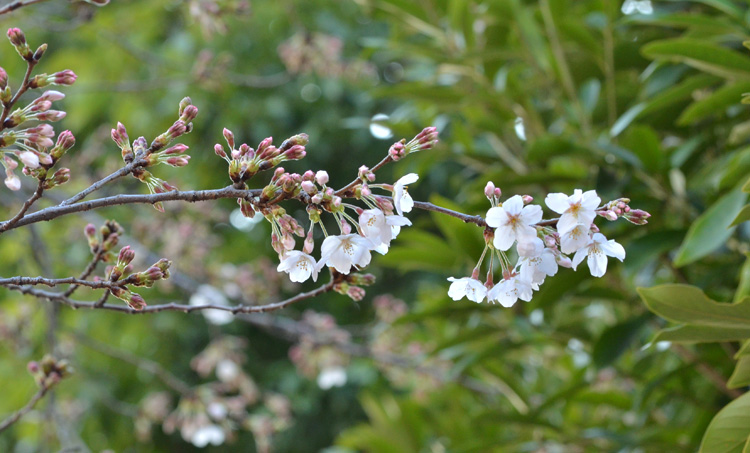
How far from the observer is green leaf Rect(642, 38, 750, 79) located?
3.39 feet

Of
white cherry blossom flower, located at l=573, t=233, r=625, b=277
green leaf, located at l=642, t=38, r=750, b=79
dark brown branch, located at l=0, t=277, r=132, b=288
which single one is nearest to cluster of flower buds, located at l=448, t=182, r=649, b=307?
white cherry blossom flower, located at l=573, t=233, r=625, b=277

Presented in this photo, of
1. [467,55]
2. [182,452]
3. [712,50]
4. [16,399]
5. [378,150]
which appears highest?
[712,50]

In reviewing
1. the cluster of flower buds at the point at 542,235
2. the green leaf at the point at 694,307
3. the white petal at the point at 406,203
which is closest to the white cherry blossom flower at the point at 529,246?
the cluster of flower buds at the point at 542,235

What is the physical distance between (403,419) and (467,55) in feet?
4.14

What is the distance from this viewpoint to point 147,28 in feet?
12.5

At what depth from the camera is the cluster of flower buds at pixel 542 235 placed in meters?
0.56

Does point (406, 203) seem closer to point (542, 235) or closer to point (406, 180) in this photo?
point (406, 180)

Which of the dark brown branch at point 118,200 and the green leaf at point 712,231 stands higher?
the dark brown branch at point 118,200

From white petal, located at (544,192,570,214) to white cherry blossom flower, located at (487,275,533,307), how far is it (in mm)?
79

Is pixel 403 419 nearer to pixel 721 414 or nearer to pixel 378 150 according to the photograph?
pixel 721 414

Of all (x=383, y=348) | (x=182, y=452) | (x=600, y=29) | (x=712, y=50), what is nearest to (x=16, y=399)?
(x=182, y=452)

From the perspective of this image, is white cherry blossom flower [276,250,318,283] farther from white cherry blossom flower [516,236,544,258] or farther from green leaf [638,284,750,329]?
green leaf [638,284,750,329]

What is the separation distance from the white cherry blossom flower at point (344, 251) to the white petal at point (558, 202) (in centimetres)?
18

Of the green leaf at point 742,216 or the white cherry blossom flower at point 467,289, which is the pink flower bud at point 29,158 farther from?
the green leaf at point 742,216
